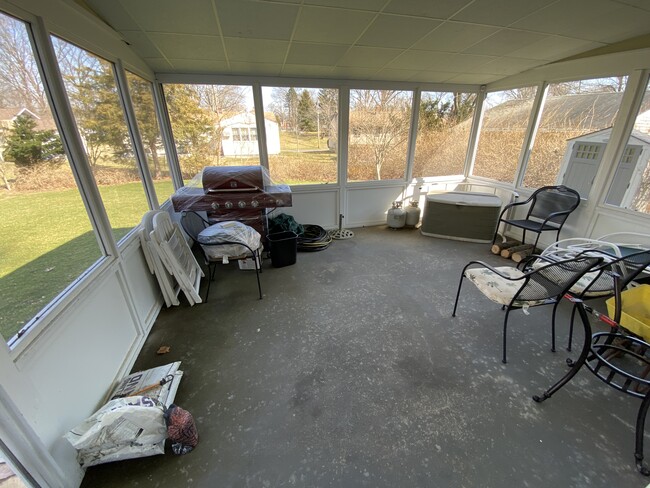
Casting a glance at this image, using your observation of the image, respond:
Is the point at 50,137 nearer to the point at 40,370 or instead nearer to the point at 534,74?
the point at 40,370

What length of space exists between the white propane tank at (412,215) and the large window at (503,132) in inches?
51.8

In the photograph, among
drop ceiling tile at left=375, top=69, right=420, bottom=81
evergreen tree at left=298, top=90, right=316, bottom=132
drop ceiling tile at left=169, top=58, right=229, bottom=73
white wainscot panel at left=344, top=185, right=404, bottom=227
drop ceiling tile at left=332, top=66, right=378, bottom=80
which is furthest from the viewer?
white wainscot panel at left=344, top=185, right=404, bottom=227

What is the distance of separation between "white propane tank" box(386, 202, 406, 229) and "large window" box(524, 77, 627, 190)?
1761mm

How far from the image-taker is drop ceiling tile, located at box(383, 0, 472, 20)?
66.6 inches

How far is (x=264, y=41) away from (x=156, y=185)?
5.88ft

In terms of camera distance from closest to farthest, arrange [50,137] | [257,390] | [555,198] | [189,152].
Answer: [50,137] → [257,390] → [555,198] → [189,152]

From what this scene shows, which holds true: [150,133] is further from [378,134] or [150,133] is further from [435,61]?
[435,61]

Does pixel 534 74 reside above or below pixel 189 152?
above

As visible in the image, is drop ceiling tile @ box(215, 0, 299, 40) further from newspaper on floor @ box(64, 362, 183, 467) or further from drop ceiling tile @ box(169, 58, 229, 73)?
newspaper on floor @ box(64, 362, 183, 467)

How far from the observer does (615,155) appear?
2.73m

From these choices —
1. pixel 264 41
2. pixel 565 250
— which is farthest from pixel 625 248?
pixel 264 41

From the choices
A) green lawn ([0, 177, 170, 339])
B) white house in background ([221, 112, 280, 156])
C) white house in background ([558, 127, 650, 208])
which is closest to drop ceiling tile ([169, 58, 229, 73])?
white house in background ([221, 112, 280, 156])

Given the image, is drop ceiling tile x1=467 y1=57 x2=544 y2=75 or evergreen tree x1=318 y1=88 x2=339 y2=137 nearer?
drop ceiling tile x1=467 y1=57 x2=544 y2=75

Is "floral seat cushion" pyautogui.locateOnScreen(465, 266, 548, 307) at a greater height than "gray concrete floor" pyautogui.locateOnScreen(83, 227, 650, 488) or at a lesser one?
greater
